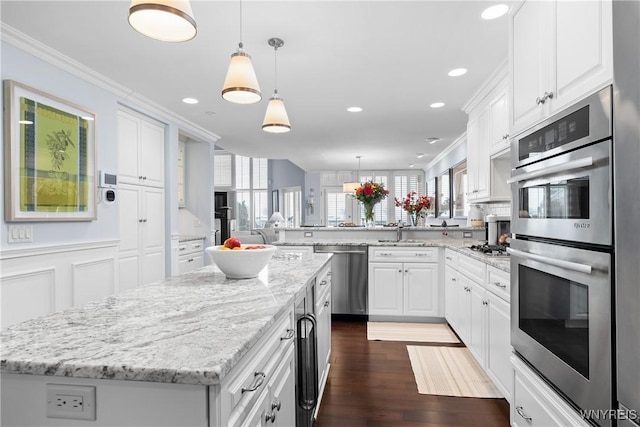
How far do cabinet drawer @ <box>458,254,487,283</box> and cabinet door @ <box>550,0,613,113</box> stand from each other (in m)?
1.52

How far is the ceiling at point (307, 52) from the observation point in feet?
7.43

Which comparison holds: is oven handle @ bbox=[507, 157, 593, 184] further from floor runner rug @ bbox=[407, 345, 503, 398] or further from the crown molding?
the crown molding

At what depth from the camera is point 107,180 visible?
345 centimetres

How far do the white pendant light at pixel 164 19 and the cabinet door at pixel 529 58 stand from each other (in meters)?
1.35

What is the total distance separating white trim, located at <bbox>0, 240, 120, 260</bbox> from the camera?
2.56 meters

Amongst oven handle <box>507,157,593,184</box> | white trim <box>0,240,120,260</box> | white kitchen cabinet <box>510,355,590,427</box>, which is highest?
oven handle <box>507,157,593,184</box>

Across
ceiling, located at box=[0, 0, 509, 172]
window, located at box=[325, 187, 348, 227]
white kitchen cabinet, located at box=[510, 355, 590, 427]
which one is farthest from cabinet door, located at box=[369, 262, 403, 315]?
window, located at box=[325, 187, 348, 227]

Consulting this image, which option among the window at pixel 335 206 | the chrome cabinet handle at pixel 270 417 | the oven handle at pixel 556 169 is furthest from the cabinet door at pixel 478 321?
the window at pixel 335 206

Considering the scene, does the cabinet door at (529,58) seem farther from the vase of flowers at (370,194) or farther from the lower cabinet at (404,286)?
the vase of flowers at (370,194)

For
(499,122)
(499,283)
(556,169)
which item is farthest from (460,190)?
(556,169)

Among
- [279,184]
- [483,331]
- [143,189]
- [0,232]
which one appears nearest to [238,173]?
[279,184]

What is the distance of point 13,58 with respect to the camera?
2.60 meters

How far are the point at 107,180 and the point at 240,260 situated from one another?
2464 millimetres

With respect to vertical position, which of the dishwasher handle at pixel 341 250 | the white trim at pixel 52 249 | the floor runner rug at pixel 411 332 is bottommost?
the floor runner rug at pixel 411 332
